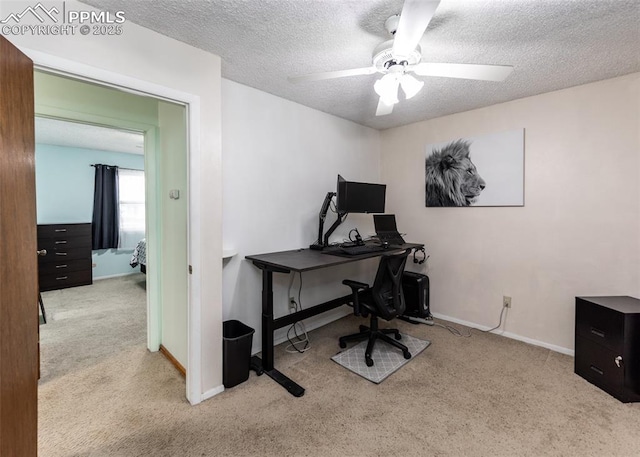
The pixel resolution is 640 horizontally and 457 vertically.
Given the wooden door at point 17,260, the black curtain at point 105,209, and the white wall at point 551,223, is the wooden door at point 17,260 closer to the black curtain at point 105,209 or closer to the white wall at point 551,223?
the white wall at point 551,223

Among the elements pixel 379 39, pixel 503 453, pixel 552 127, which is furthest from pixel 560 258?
pixel 379 39

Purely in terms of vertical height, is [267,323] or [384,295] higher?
[384,295]

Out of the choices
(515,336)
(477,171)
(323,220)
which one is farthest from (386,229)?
(515,336)

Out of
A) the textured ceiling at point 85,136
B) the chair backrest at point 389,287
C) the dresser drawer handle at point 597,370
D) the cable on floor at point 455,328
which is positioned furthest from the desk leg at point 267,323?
the textured ceiling at point 85,136

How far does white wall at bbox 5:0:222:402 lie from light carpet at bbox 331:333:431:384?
1.03 meters

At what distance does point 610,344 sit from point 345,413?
190 centimetres

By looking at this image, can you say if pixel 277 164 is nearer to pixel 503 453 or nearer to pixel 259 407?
pixel 259 407

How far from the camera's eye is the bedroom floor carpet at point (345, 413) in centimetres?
156

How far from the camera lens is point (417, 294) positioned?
10.4ft

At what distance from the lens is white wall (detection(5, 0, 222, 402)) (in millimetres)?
1601

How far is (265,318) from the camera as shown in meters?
2.26

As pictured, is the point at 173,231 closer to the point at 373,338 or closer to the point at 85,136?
the point at 373,338

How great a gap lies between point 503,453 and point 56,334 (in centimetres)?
392
